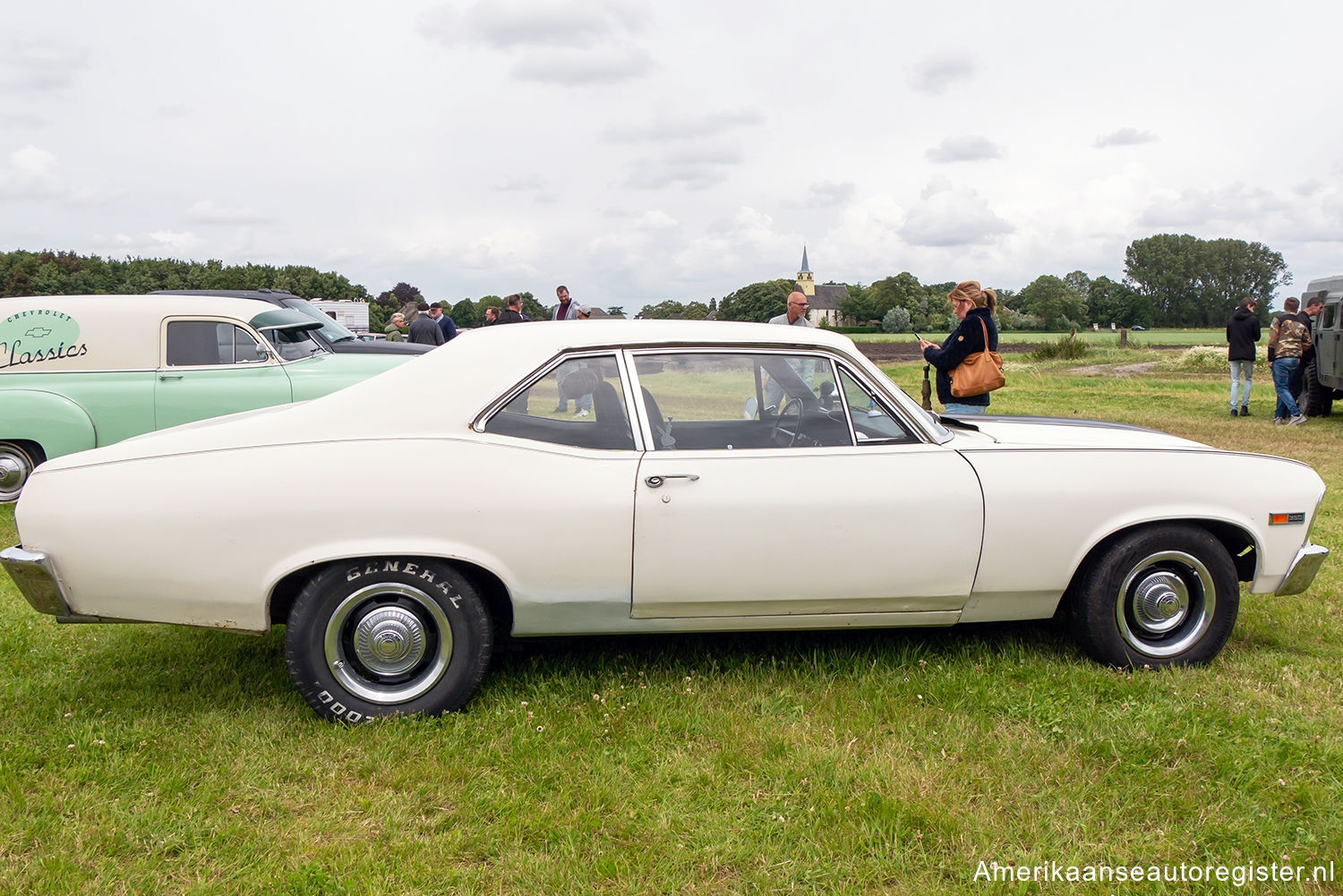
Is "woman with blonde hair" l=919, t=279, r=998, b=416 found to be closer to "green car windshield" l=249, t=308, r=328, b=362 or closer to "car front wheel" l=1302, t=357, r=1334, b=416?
"green car windshield" l=249, t=308, r=328, b=362

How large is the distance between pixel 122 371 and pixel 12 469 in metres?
1.10

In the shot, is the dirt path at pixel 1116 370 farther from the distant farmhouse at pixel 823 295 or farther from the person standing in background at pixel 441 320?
the distant farmhouse at pixel 823 295

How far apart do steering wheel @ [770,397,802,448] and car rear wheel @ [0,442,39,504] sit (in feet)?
21.3

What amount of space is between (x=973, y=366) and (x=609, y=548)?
152 inches

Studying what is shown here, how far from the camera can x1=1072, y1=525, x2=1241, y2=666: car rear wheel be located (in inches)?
156

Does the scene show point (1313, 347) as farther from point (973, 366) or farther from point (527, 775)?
point (527, 775)

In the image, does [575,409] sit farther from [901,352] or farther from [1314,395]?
[901,352]

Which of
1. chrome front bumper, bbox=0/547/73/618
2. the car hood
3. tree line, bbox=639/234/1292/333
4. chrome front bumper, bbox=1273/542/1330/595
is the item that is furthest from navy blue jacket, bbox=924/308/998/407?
tree line, bbox=639/234/1292/333

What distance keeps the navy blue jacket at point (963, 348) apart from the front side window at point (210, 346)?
5.41m

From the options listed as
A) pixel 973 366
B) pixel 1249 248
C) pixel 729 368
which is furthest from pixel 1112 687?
pixel 1249 248

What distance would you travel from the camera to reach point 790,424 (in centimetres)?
393

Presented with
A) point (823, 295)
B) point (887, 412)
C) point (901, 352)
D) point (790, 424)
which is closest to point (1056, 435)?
point (887, 412)

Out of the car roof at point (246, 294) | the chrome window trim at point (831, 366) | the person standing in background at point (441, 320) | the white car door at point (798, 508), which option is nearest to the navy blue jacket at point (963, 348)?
the chrome window trim at point (831, 366)

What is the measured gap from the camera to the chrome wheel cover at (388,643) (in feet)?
11.8
